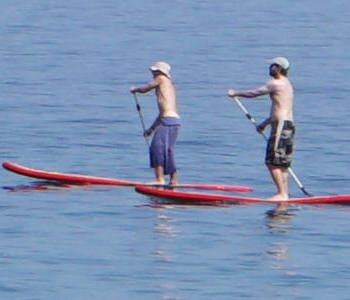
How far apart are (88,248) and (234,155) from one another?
1031 cm

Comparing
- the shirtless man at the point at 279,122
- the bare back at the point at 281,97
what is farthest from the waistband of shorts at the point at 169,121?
the bare back at the point at 281,97

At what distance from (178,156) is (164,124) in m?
6.28

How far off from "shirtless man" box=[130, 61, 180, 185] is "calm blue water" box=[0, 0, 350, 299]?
61 cm

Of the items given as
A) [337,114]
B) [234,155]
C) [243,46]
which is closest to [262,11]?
[243,46]

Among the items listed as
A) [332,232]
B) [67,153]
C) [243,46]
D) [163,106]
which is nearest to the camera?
[332,232]

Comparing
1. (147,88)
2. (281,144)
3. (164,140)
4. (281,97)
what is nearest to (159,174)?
(164,140)

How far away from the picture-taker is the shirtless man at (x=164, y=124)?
2995 cm

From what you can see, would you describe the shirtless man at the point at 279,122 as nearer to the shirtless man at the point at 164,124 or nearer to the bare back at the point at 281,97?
the bare back at the point at 281,97

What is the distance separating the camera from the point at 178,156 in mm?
36469

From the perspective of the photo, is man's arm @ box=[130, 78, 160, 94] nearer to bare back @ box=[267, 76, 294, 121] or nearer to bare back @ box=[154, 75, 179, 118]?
bare back @ box=[154, 75, 179, 118]

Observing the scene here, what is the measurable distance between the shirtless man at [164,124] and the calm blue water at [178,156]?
0.61 metres

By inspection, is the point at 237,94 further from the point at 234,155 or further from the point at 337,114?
the point at 337,114

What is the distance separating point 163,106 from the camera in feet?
98.9

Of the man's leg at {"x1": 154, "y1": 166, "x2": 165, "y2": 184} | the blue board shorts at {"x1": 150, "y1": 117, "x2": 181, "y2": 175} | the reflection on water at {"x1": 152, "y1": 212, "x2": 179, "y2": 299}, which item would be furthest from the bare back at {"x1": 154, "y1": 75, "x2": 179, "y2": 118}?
the reflection on water at {"x1": 152, "y1": 212, "x2": 179, "y2": 299}
